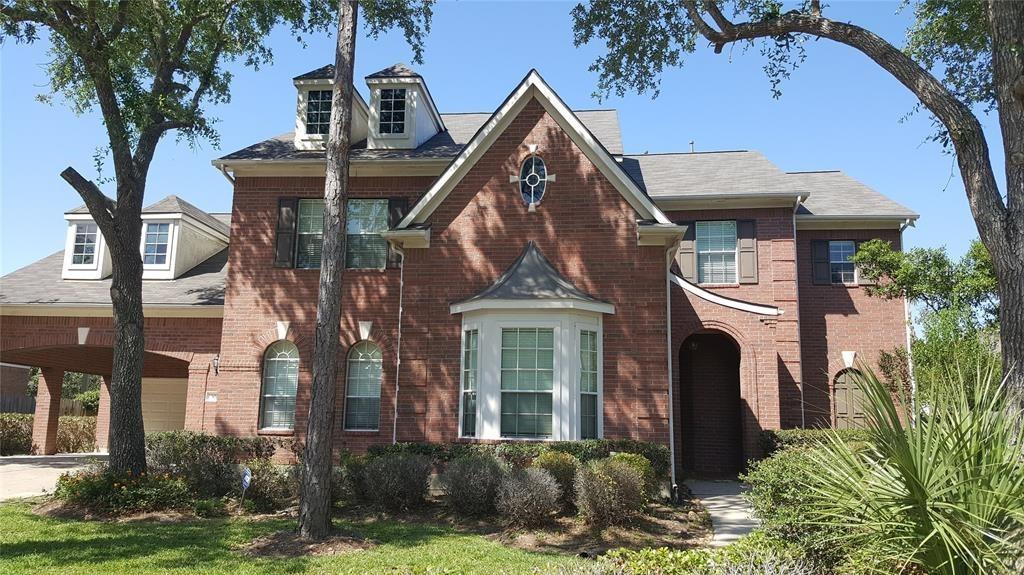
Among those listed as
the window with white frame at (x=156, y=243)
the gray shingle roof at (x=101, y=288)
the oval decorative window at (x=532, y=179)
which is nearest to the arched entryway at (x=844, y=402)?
the oval decorative window at (x=532, y=179)

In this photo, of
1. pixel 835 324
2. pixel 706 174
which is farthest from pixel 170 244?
pixel 835 324

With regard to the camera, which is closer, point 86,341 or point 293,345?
point 293,345

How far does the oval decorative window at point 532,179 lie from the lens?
14820 millimetres

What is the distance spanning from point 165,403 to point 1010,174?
85.4ft

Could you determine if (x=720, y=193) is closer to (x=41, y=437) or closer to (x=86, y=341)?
(x=86, y=341)

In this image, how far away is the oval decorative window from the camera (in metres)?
14.8

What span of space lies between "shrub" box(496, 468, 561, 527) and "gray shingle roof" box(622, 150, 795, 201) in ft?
30.0

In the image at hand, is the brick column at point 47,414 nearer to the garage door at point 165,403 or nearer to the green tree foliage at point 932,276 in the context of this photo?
the garage door at point 165,403

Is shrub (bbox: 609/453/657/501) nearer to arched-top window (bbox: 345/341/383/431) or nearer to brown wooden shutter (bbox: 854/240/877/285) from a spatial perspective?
arched-top window (bbox: 345/341/383/431)

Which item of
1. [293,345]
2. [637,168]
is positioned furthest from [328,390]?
[637,168]

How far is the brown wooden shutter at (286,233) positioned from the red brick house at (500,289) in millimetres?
35

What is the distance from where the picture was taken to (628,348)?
1388 cm

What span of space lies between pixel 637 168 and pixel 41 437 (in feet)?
67.2

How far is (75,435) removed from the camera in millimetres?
25609
